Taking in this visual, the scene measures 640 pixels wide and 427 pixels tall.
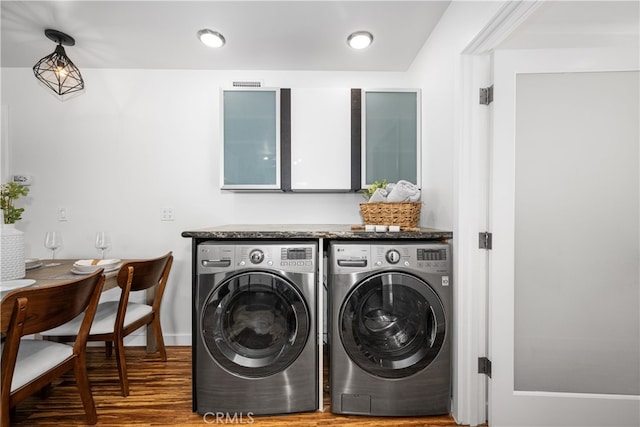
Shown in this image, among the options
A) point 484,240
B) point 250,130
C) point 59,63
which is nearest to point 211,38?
point 250,130

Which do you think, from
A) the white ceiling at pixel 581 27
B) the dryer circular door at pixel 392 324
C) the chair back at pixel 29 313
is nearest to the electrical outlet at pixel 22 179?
the chair back at pixel 29 313

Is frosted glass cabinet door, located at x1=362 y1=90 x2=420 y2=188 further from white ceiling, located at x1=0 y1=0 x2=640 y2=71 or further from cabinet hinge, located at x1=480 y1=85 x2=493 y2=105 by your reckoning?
cabinet hinge, located at x1=480 y1=85 x2=493 y2=105

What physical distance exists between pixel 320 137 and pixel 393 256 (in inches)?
41.3

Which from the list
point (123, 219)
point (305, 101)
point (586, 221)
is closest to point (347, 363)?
point (586, 221)

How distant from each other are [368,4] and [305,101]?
0.71 m

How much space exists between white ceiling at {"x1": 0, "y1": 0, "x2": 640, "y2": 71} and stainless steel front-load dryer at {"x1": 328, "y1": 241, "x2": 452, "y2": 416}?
127cm

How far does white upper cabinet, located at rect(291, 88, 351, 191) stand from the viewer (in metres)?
2.13

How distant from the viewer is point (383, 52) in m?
2.19

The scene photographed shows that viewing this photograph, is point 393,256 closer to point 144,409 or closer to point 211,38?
point 144,409

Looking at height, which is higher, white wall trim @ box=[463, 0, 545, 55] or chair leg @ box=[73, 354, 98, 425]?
white wall trim @ box=[463, 0, 545, 55]

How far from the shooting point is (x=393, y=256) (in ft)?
5.16

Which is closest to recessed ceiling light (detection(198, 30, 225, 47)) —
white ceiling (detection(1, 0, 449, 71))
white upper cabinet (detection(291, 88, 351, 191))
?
white ceiling (detection(1, 0, 449, 71))

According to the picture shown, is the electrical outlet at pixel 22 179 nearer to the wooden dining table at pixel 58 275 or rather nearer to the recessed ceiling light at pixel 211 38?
the wooden dining table at pixel 58 275

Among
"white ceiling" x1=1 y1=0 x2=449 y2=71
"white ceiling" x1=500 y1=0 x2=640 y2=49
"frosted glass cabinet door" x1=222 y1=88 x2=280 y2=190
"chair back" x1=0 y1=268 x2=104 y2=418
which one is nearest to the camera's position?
"chair back" x1=0 y1=268 x2=104 y2=418
